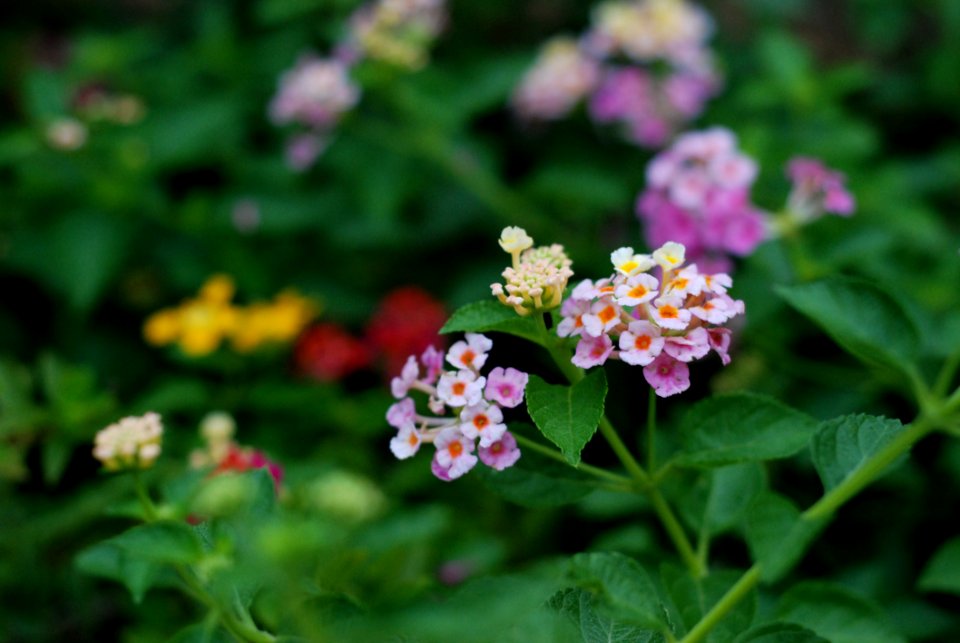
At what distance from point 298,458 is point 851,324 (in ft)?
4.21

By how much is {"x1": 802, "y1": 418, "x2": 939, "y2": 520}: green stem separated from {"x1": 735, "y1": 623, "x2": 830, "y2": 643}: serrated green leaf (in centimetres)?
11

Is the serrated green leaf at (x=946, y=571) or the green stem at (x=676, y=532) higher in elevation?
the green stem at (x=676, y=532)

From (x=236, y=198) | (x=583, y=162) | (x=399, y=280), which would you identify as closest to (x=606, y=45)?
(x=583, y=162)

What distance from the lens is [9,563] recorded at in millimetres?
1781

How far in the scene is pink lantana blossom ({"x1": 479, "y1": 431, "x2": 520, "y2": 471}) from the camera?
40.3 inches

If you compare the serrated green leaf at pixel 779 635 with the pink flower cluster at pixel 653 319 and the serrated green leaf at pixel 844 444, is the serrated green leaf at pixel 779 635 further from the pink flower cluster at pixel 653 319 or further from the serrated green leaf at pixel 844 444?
the pink flower cluster at pixel 653 319

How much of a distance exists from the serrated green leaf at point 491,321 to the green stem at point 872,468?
34 centimetres

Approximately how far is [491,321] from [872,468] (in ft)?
1.36

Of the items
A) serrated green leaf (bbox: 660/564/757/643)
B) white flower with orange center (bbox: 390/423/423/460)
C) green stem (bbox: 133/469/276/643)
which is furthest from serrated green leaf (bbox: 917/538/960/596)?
green stem (bbox: 133/469/276/643)

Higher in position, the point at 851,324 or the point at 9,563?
the point at 851,324

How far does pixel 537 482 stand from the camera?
112 centimetres

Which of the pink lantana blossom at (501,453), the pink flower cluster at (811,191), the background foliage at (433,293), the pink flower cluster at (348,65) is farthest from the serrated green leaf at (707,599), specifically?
the pink flower cluster at (348,65)

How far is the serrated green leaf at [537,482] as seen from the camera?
111cm

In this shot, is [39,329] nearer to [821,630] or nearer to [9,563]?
[9,563]
